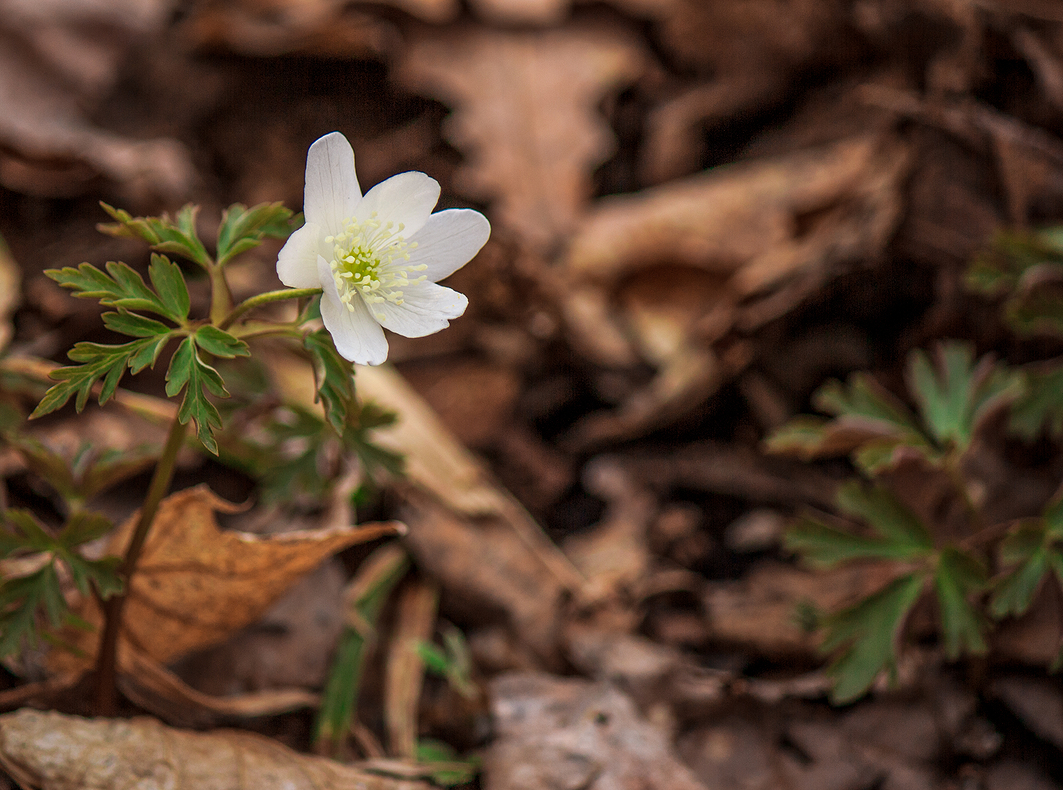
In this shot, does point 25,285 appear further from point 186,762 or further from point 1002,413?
point 1002,413

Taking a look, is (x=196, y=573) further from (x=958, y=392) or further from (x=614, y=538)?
(x=958, y=392)

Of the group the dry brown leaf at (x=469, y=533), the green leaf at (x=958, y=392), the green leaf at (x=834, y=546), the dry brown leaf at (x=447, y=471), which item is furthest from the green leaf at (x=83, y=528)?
the green leaf at (x=958, y=392)

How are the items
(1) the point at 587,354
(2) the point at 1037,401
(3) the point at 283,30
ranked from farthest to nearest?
1. (3) the point at 283,30
2. (1) the point at 587,354
3. (2) the point at 1037,401

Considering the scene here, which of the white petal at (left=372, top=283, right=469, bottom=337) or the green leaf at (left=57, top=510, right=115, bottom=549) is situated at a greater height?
the white petal at (left=372, top=283, right=469, bottom=337)

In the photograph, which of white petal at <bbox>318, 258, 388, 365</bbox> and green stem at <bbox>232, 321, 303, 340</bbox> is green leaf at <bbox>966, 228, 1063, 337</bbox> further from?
green stem at <bbox>232, 321, 303, 340</bbox>

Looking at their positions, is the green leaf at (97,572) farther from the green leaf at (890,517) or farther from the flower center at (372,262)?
the green leaf at (890,517)

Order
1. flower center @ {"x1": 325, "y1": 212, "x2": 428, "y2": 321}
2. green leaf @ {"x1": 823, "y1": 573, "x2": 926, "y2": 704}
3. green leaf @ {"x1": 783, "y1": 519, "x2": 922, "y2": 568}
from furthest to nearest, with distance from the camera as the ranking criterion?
green leaf @ {"x1": 783, "y1": 519, "x2": 922, "y2": 568} < green leaf @ {"x1": 823, "y1": 573, "x2": 926, "y2": 704} < flower center @ {"x1": 325, "y1": 212, "x2": 428, "y2": 321}

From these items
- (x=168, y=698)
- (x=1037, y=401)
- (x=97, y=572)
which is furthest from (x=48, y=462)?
(x=1037, y=401)

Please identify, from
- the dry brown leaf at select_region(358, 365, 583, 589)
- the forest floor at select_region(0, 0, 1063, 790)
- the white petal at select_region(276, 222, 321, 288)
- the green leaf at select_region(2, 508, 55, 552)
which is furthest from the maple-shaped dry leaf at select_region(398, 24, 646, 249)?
the green leaf at select_region(2, 508, 55, 552)
